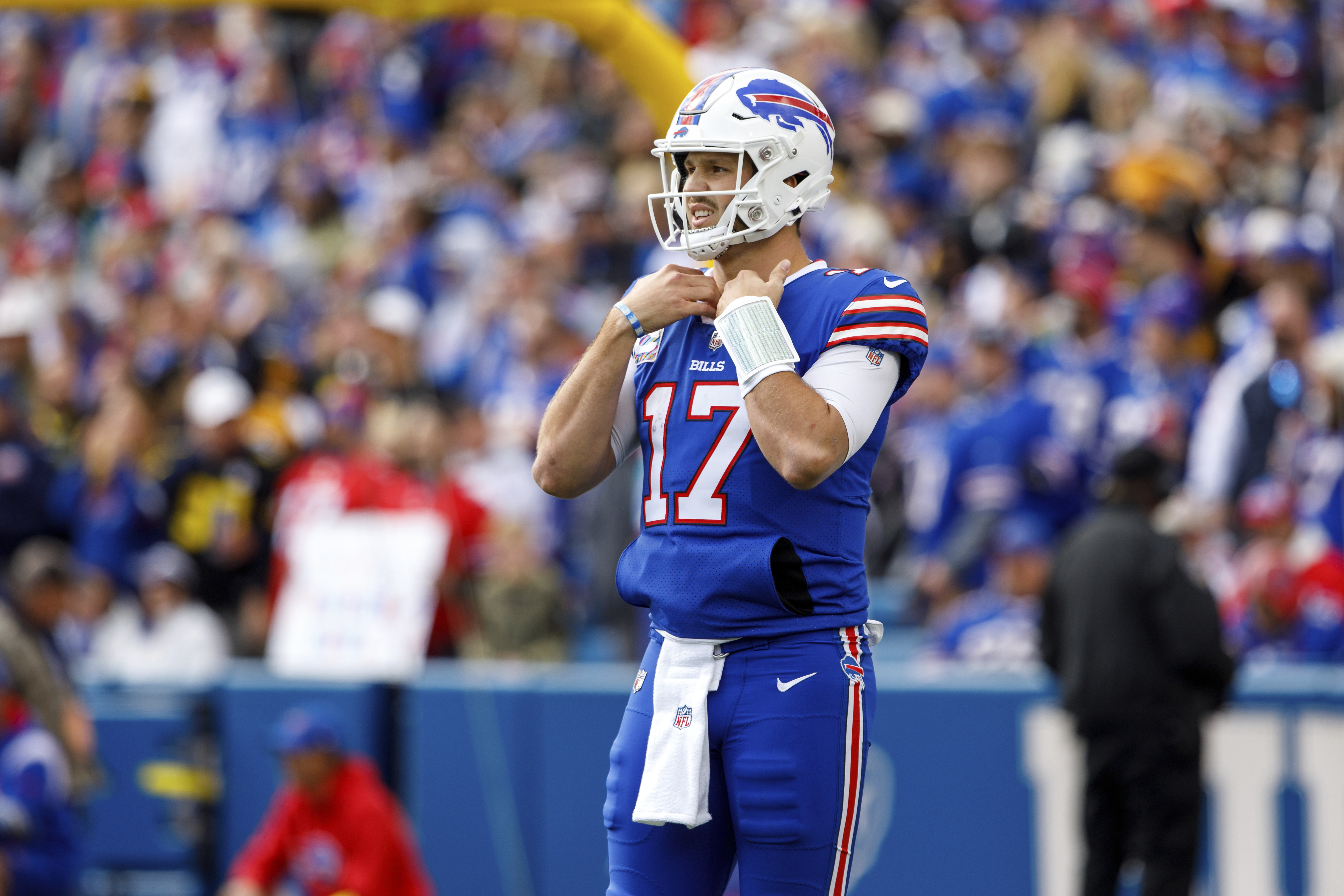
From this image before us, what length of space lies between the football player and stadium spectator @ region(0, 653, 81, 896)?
4.48 meters

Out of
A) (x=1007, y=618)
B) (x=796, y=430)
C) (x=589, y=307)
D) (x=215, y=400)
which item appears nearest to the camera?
(x=796, y=430)

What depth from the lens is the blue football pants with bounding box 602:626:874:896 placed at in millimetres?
3389

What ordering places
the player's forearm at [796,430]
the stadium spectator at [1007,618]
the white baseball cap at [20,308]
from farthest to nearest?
the white baseball cap at [20,308] → the stadium spectator at [1007,618] → the player's forearm at [796,430]

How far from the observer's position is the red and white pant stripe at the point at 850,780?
136 inches

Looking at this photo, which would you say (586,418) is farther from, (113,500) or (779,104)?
(113,500)

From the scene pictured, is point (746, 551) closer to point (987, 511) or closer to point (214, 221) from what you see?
point (987, 511)

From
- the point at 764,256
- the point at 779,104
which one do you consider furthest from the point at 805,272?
the point at 779,104

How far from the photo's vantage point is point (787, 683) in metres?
3.42

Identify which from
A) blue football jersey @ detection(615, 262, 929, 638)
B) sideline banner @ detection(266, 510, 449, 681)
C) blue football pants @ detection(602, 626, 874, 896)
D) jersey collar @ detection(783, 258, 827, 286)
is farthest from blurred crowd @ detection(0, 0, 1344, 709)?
blue football pants @ detection(602, 626, 874, 896)

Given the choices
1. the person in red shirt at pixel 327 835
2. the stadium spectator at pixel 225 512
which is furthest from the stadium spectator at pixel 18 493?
the person in red shirt at pixel 327 835

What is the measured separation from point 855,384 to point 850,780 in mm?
728

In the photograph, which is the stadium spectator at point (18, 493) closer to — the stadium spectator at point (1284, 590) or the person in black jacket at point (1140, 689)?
the person in black jacket at point (1140, 689)

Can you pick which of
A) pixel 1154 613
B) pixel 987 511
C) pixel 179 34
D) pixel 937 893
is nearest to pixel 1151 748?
pixel 1154 613

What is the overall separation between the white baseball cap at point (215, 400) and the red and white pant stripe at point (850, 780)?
7.96m
